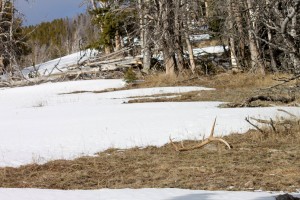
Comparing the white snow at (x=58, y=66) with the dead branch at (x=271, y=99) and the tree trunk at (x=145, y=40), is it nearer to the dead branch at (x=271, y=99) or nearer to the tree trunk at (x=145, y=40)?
the tree trunk at (x=145, y=40)

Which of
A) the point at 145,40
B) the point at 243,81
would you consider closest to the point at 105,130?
the point at 243,81

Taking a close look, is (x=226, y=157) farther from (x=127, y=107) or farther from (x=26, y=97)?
(x=26, y=97)

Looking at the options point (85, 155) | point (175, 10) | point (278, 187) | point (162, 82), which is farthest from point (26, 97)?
point (278, 187)

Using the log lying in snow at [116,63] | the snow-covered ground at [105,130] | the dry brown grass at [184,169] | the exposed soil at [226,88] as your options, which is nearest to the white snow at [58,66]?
the log lying in snow at [116,63]

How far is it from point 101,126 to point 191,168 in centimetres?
438

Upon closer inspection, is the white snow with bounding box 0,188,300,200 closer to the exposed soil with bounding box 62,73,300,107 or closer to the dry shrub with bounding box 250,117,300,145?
the dry shrub with bounding box 250,117,300,145

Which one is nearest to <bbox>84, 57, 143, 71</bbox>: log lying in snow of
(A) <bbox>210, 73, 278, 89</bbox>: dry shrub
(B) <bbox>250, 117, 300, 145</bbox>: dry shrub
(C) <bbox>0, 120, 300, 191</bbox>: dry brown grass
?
(A) <bbox>210, 73, 278, 89</bbox>: dry shrub

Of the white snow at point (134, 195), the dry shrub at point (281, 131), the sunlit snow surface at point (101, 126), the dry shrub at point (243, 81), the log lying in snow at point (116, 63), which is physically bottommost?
the dry shrub at point (243, 81)

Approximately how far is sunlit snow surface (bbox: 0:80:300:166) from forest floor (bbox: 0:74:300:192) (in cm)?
63

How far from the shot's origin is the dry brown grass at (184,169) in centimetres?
575

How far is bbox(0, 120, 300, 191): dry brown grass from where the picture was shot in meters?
5.75

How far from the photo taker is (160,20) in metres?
22.0

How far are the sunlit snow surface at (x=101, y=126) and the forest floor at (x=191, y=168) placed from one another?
Result: 0.63 meters

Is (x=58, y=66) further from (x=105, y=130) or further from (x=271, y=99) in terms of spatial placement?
(x=105, y=130)
